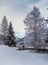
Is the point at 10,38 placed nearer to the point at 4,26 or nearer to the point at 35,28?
the point at 4,26

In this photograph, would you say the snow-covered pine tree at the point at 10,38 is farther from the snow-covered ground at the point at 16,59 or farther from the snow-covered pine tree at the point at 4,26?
the snow-covered ground at the point at 16,59

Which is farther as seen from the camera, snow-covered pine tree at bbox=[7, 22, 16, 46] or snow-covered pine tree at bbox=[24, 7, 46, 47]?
snow-covered pine tree at bbox=[7, 22, 16, 46]

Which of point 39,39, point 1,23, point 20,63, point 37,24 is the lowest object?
point 20,63

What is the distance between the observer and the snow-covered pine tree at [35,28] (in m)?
29.6

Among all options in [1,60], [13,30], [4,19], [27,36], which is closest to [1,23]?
[4,19]

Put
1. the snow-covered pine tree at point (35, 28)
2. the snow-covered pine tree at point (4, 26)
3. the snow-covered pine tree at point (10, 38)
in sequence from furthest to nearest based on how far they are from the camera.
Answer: the snow-covered pine tree at point (4, 26), the snow-covered pine tree at point (10, 38), the snow-covered pine tree at point (35, 28)

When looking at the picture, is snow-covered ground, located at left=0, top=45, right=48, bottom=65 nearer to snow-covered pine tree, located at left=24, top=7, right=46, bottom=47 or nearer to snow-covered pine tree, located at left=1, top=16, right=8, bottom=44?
snow-covered pine tree, located at left=24, top=7, right=46, bottom=47

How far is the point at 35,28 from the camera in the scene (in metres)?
30.2

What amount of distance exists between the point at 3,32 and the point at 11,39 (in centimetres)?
773

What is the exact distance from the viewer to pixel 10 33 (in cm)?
4947

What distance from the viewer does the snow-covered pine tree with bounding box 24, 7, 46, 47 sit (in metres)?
29.6

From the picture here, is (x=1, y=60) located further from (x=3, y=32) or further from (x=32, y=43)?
(x=3, y=32)

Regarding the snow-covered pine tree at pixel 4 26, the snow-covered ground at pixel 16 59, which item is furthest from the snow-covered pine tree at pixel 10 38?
the snow-covered ground at pixel 16 59

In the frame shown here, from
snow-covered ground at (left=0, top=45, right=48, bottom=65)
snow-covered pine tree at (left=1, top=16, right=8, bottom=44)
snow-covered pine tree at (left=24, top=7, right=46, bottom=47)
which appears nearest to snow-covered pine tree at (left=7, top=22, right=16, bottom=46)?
snow-covered pine tree at (left=1, top=16, right=8, bottom=44)
